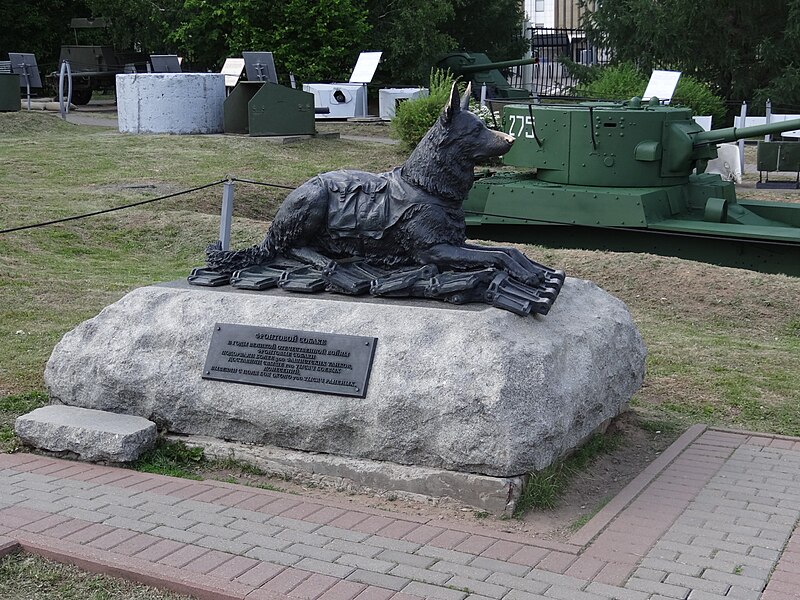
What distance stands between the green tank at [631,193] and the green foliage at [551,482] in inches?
263

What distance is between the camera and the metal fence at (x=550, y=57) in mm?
39469

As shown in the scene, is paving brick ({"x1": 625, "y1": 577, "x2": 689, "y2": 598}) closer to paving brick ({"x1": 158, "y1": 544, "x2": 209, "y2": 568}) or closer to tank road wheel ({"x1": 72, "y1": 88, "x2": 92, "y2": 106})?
paving brick ({"x1": 158, "y1": 544, "x2": 209, "y2": 568})

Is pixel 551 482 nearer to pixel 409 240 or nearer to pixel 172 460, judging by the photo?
pixel 409 240

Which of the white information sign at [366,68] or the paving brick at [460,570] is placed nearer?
the paving brick at [460,570]

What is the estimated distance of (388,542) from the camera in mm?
4730

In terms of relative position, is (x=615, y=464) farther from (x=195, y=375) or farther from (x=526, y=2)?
(x=526, y=2)

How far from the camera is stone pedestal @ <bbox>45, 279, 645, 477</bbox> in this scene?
16.8ft

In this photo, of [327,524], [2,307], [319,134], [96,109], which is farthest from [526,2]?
[327,524]

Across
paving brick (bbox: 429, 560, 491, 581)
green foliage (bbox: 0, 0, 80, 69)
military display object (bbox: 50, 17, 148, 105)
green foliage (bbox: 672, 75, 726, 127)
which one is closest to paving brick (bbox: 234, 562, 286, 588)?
paving brick (bbox: 429, 560, 491, 581)

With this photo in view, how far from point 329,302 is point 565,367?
4.25ft

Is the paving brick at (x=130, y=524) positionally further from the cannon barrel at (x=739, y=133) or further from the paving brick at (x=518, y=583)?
the cannon barrel at (x=739, y=133)

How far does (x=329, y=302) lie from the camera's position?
227 inches

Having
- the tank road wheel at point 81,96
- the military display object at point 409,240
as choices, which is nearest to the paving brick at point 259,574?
the military display object at point 409,240

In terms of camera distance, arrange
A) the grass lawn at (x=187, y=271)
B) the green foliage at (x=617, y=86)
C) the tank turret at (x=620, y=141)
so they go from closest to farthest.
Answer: the grass lawn at (x=187, y=271) → the tank turret at (x=620, y=141) → the green foliage at (x=617, y=86)
